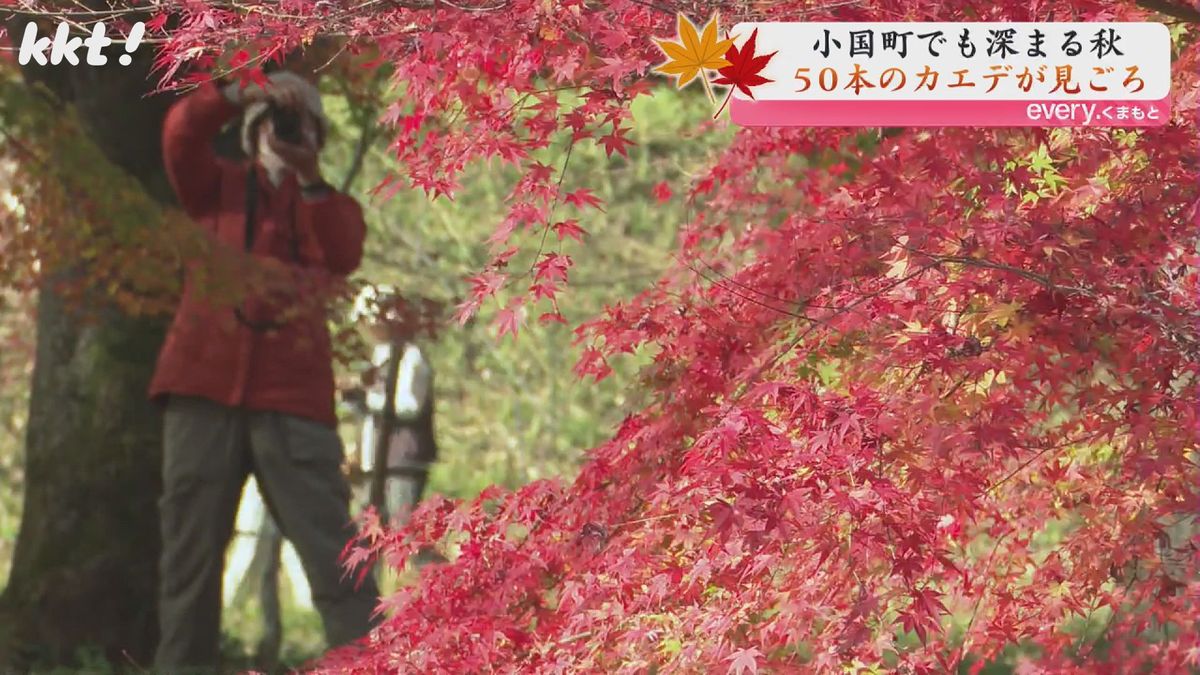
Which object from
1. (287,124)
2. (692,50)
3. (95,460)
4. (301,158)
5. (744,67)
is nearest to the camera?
(692,50)

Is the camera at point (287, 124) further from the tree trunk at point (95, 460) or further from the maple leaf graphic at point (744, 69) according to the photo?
the maple leaf graphic at point (744, 69)

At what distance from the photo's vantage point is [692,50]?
10.8 feet

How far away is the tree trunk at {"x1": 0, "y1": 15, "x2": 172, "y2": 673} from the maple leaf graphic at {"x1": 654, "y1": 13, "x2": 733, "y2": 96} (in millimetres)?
3612

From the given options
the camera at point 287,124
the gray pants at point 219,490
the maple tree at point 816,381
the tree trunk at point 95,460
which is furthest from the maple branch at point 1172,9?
the tree trunk at point 95,460

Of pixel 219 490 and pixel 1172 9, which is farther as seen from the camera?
pixel 219 490

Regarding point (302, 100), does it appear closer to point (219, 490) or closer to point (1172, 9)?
point (219, 490)

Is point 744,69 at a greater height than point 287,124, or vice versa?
point 287,124

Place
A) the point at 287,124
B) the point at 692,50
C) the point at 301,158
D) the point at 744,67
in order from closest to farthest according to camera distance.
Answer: the point at 692,50 → the point at 744,67 → the point at 301,158 → the point at 287,124

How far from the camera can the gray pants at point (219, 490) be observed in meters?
5.41

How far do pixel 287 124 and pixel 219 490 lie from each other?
4.35 feet

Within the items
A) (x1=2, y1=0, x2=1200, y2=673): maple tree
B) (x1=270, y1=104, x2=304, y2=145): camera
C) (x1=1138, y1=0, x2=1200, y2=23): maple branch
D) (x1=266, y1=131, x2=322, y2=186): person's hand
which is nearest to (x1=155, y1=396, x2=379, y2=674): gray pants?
(x1=266, y1=131, x2=322, y2=186): person's hand

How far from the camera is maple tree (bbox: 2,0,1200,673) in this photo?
2.98 metres

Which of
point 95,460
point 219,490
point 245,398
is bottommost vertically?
point 219,490
